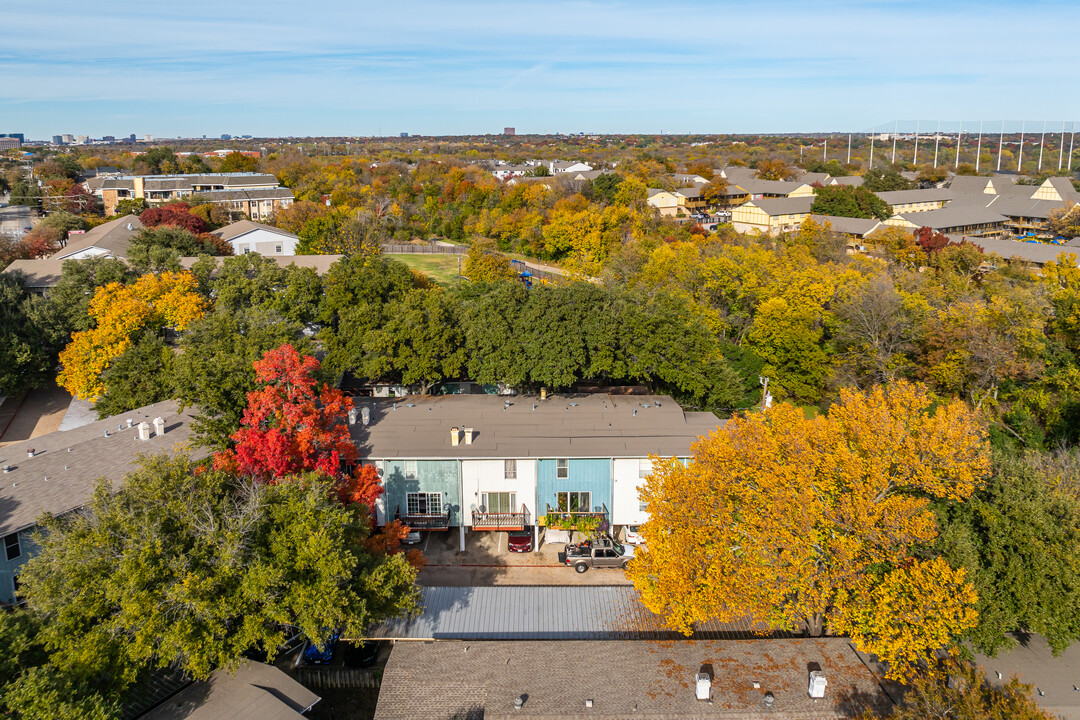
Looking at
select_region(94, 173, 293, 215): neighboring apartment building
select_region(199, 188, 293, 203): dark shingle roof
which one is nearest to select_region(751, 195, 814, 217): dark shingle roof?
select_region(94, 173, 293, 215): neighboring apartment building

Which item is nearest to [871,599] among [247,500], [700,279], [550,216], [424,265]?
[247,500]

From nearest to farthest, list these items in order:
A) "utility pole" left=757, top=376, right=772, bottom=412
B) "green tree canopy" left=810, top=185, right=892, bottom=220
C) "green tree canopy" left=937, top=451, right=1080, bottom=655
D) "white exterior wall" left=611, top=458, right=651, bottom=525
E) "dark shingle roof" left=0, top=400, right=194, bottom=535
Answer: "green tree canopy" left=937, top=451, right=1080, bottom=655
"dark shingle roof" left=0, top=400, right=194, bottom=535
"white exterior wall" left=611, top=458, right=651, bottom=525
"utility pole" left=757, top=376, right=772, bottom=412
"green tree canopy" left=810, top=185, right=892, bottom=220

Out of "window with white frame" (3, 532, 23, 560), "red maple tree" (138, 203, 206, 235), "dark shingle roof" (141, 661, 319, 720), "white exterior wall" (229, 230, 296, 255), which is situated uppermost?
"red maple tree" (138, 203, 206, 235)

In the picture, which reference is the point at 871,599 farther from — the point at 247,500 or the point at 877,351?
the point at 877,351

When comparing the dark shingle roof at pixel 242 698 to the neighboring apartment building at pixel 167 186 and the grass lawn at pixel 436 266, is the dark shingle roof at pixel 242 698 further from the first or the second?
the neighboring apartment building at pixel 167 186

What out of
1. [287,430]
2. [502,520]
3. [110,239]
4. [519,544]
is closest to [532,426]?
[502,520]

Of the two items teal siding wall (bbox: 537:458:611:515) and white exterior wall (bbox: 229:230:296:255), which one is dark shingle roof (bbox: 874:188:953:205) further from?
teal siding wall (bbox: 537:458:611:515)
